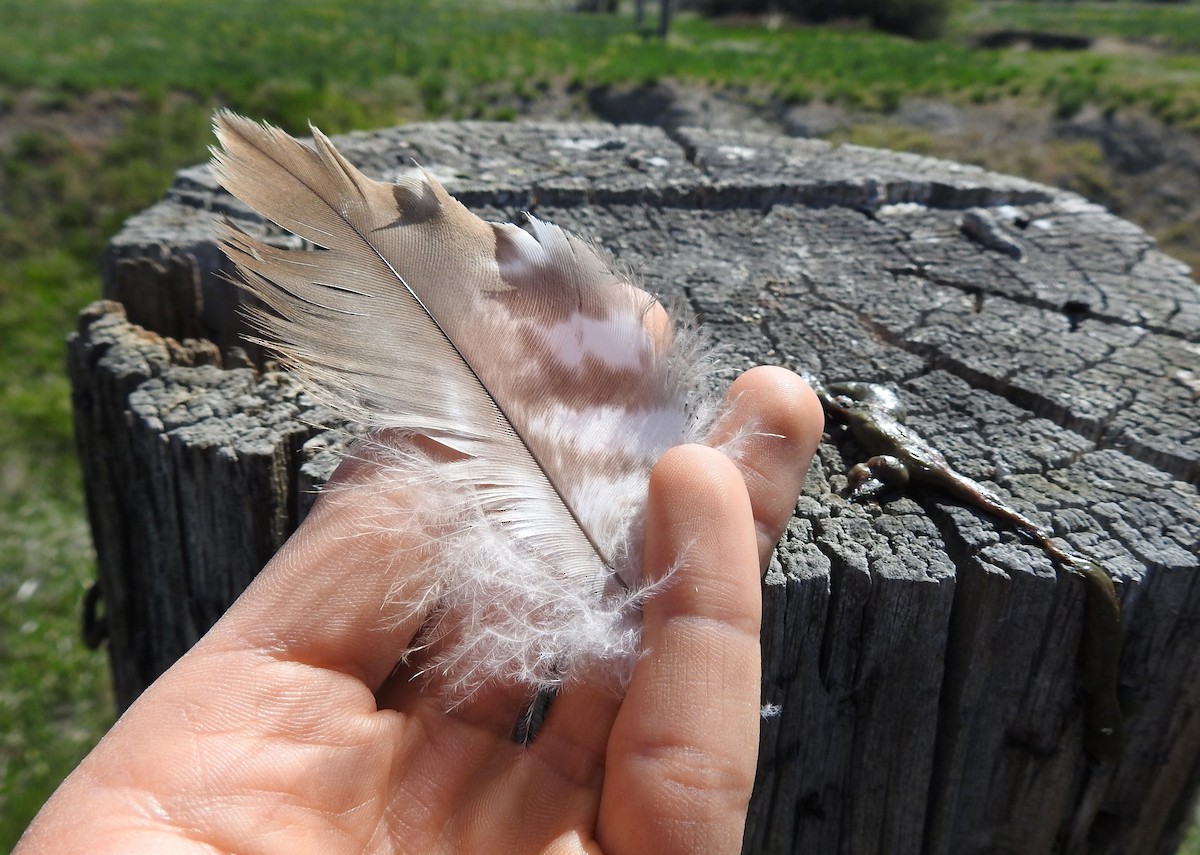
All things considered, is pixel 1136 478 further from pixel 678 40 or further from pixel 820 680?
pixel 678 40

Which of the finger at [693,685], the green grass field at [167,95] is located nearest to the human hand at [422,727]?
the finger at [693,685]

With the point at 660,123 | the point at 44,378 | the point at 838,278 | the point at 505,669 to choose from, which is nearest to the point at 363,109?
the point at 660,123

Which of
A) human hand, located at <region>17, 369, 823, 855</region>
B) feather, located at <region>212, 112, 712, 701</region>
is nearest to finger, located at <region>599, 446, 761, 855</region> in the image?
human hand, located at <region>17, 369, 823, 855</region>

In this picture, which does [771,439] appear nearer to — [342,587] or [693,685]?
[693,685]

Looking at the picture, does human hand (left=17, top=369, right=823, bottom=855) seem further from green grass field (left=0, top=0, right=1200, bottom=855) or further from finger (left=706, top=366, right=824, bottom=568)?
green grass field (left=0, top=0, right=1200, bottom=855)

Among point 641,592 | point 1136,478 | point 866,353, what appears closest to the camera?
point 641,592

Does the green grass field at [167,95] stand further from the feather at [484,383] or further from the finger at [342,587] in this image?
the feather at [484,383]
